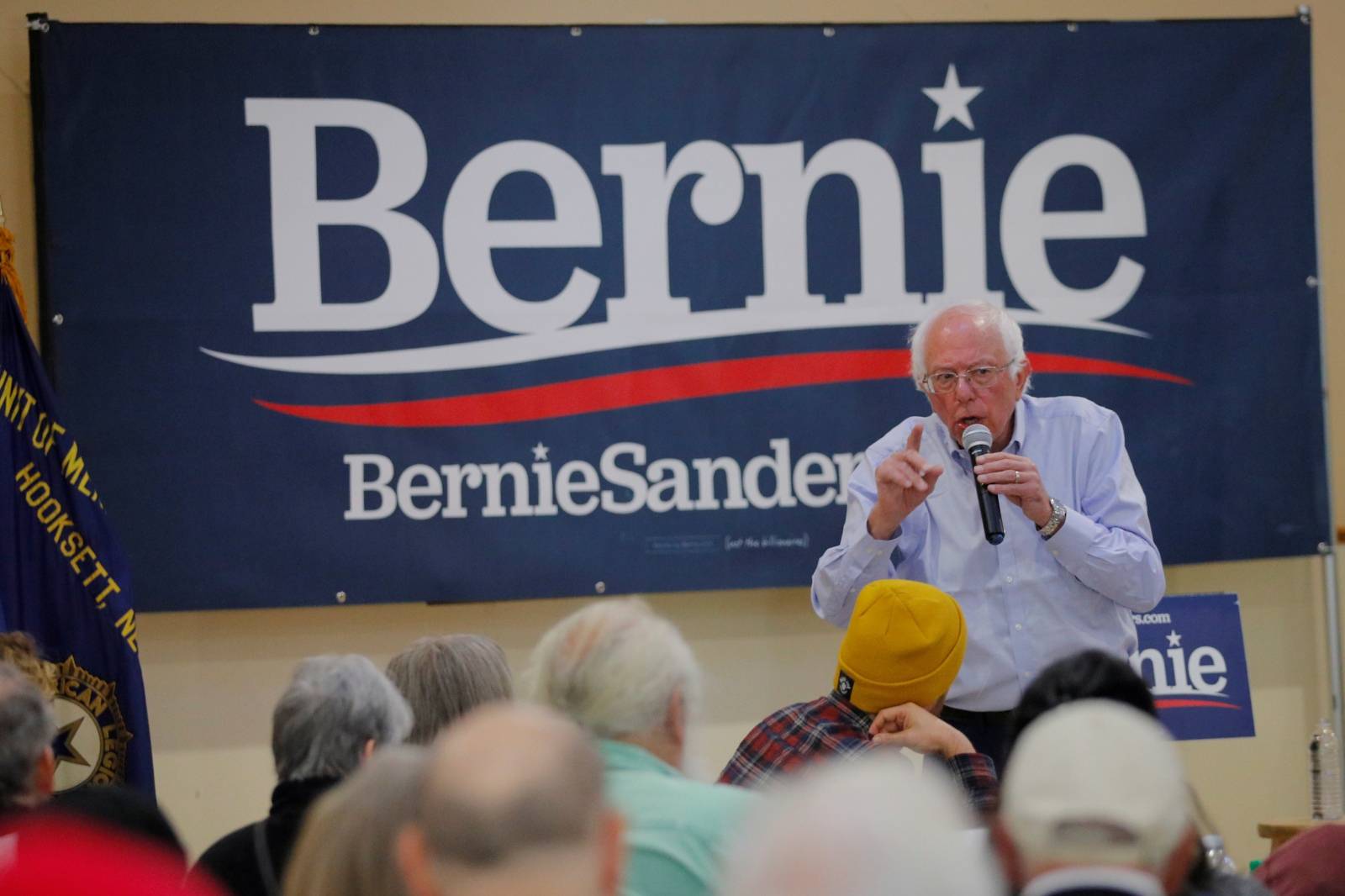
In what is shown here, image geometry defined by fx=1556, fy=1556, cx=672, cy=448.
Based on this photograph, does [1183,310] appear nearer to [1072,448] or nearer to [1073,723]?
[1072,448]

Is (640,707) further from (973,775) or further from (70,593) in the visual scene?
(70,593)

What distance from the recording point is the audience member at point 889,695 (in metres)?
2.61

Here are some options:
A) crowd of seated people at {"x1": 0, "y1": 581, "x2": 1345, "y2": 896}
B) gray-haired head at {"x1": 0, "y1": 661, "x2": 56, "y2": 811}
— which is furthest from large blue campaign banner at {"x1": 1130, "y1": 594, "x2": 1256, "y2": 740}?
gray-haired head at {"x1": 0, "y1": 661, "x2": 56, "y2": 811}

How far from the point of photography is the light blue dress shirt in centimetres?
318

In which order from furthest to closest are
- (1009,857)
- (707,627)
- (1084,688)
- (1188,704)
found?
(707,627)
(1188,704)
(1084,688)
(1009,857)

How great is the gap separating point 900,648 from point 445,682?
0.84m

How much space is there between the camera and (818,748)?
262cm

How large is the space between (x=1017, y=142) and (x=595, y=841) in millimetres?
3851

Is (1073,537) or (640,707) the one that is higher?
(1073,537)

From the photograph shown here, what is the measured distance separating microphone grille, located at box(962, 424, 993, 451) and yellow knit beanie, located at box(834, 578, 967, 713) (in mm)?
A: 647

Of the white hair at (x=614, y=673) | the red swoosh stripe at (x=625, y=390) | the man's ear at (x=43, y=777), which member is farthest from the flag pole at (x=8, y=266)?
the white hair at (x=614, y=673)

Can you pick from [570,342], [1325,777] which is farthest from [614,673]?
[1325,777]

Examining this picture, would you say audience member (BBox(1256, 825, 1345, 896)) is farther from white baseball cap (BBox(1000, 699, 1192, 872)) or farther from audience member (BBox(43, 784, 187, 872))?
audience member (BBox(43, 784, 187, 872))

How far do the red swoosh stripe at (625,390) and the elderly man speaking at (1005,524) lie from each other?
44.3 inches
